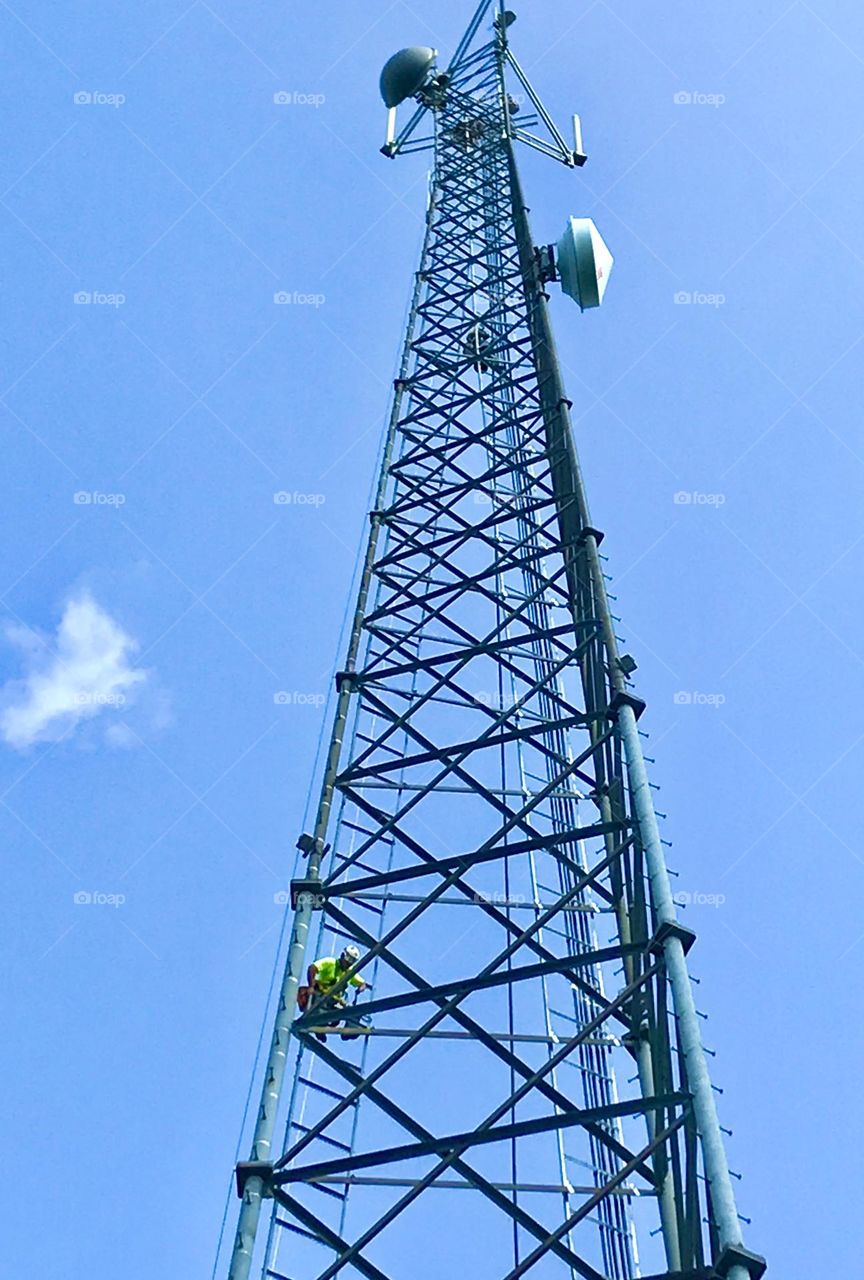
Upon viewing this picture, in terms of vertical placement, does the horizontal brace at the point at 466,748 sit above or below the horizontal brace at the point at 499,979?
above

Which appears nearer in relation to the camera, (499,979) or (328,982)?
(499,979)

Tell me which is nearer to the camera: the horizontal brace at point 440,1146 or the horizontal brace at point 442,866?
the horizontal brace at point 440,1146

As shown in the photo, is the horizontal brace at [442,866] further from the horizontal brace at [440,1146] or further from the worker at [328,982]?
the horizontal brace at [440,1146]

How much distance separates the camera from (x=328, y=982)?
27.6 ft

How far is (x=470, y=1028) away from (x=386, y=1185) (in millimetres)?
984

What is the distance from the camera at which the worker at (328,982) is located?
7.70m

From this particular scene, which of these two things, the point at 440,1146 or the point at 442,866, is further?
the point at 442,866

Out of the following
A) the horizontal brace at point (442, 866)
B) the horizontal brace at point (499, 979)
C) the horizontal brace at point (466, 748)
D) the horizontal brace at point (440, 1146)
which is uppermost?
the horizontal brace at point (466, 748)

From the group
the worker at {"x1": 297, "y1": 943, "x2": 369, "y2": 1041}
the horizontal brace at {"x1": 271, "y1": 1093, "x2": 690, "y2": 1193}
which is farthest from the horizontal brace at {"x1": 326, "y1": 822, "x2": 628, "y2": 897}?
the horizontal brace at {"x1": 271, "y1": 1093, "x2": 690, "y2": 1193}

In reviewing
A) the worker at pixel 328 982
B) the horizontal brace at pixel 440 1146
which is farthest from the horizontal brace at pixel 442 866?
the horizontal brace at pixel 440 1146

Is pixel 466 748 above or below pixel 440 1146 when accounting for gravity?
above

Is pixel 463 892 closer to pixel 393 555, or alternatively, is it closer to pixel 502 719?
pixel 502 719

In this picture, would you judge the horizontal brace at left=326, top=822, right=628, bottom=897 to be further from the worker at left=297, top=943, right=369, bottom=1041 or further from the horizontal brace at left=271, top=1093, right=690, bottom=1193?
the horizontal brace at left=271, top=1093, right=690, bottom=1193

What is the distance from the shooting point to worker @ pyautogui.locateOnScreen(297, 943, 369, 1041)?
770 centimetres
